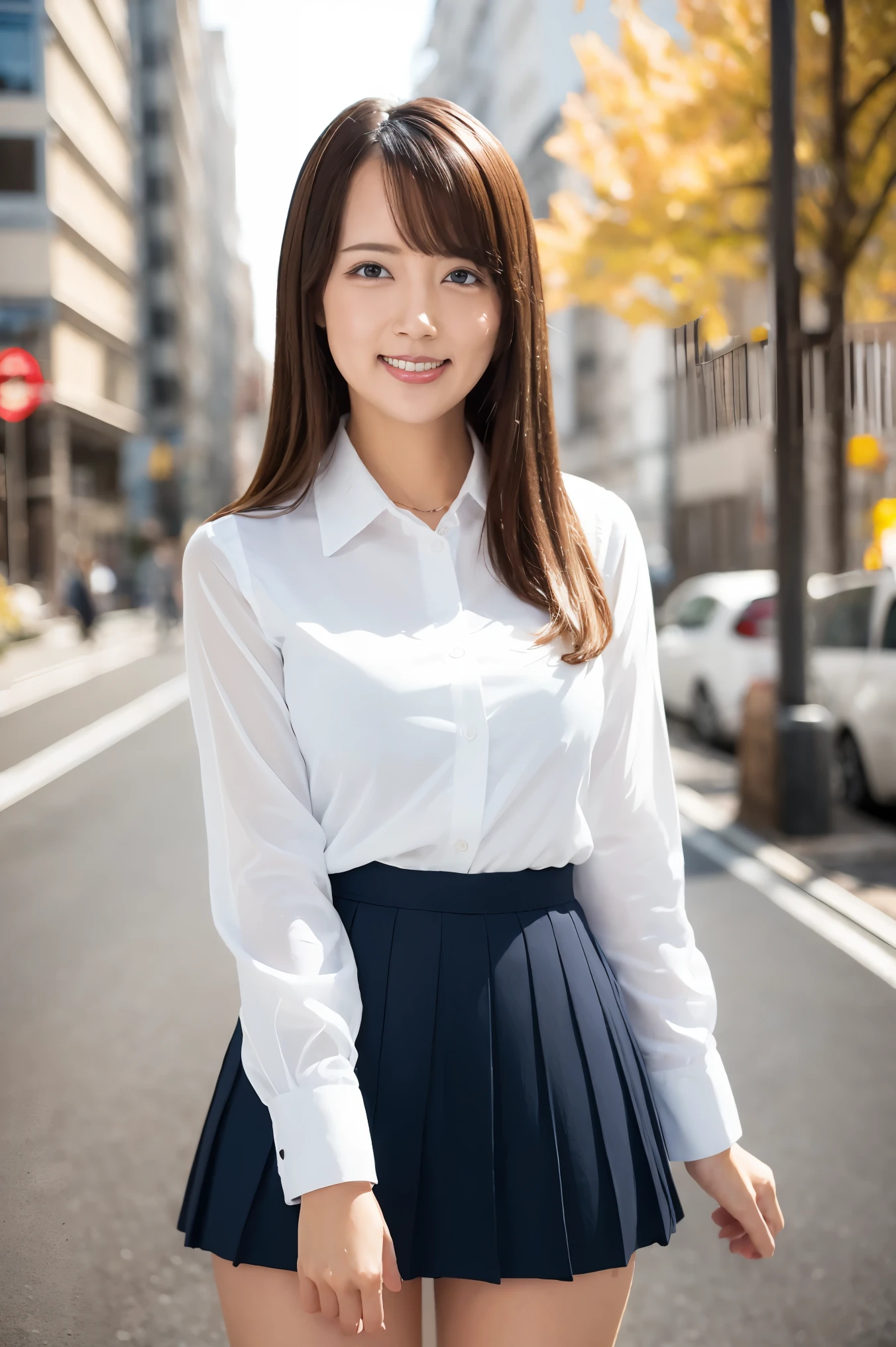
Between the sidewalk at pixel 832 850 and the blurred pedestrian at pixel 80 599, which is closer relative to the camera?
the sidewalk at pixel 832 850

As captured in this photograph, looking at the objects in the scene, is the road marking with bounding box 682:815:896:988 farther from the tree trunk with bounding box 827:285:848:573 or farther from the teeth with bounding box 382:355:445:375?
→ the teeth with bounding box 382:355:445:375

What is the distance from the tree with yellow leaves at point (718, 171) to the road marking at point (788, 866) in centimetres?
243

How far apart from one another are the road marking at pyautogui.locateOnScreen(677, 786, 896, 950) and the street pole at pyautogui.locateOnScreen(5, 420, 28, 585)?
142 inches

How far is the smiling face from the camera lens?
144 centimetres

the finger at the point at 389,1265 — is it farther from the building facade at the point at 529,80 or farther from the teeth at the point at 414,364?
the building facade at the point at 529,80

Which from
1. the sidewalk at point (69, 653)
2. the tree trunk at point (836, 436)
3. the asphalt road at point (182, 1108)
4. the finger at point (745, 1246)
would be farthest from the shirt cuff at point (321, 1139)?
the sidewalk at point (69, 653)

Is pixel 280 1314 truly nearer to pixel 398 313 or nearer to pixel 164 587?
pixel 398 313

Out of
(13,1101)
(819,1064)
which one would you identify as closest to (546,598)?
(13,1101)

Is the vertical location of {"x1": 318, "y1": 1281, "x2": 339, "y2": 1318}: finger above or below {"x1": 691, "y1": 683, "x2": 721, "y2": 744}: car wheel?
above

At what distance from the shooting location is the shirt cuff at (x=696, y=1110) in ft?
4.84

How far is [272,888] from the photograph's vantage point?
1319 millimetres

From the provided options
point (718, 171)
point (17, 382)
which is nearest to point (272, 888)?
point (17, 382)

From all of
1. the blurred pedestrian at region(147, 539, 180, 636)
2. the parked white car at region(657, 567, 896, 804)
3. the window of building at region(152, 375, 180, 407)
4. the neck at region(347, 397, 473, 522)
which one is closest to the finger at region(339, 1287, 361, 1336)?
the neck at region(347, 397, 473, 522)

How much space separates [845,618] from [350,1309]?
747cm
